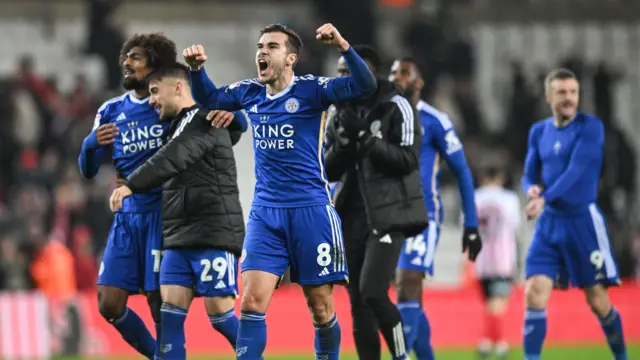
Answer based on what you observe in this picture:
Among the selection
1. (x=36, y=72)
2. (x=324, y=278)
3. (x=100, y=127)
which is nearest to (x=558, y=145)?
(x=324, y=278)

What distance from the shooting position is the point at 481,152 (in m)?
22.9

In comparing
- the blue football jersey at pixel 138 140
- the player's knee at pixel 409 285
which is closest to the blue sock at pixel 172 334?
the blue football jersey at pixel 138 140

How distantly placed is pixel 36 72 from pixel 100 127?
44.4 ft

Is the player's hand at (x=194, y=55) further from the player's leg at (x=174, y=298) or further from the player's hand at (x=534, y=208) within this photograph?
the player's hand at (x=534, y=208)

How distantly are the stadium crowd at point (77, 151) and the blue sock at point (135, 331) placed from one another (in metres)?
7.66

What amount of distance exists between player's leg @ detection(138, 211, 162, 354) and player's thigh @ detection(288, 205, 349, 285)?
4.29ft

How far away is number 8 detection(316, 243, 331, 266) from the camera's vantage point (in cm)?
894

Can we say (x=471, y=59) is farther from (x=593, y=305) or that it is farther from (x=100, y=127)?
(x=100, y=127)

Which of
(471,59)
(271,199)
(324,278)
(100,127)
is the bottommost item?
(324,278)

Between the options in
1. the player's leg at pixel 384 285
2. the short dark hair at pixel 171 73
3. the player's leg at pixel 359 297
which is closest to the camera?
the short dark hair at pixel 171 73

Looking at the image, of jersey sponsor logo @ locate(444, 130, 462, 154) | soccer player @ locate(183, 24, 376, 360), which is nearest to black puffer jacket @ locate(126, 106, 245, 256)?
soccer player @ locate(183, 24, 376, 360)

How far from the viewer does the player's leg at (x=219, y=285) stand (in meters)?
9.52

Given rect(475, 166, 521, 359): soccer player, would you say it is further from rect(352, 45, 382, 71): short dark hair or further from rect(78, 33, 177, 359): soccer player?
rect(78, 33, 177, 359): soccer player

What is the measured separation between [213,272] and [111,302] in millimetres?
877
